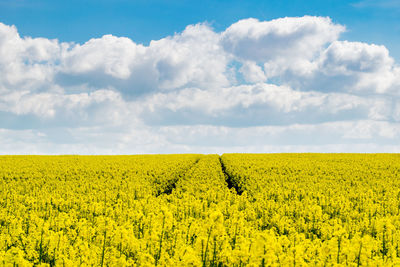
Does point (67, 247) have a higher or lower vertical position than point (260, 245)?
lower

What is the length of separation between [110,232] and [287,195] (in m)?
10.8

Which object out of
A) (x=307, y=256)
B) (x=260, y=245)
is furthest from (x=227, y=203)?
(x=260, y=245)

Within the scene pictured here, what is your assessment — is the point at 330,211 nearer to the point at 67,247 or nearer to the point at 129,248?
the point at 129,248

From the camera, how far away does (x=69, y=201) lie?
14234mm

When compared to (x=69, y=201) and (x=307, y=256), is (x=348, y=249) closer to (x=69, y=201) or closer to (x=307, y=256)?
(x=307, y=256)

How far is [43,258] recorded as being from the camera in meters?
7.45

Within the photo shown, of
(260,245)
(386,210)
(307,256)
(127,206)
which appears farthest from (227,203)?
(260,245)

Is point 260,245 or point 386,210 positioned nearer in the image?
point 260,245

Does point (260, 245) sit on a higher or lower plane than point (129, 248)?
higher

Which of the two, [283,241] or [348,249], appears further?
[283,241]

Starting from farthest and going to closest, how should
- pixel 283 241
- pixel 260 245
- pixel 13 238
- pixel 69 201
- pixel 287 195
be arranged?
pixel 287 195, pixel 69 201, pixel 13 238, pixel 283 241, pixel 260 245

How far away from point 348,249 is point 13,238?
7.53 meters

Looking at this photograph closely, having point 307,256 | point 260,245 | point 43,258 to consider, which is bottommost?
point 43,258

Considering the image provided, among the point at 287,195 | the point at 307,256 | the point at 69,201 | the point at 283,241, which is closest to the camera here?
the point at 307,256
